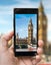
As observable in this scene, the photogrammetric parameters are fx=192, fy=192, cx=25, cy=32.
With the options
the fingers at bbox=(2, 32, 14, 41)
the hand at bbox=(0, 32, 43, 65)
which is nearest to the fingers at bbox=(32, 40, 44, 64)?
the hand at bbox=(0, 32, 43, 65)

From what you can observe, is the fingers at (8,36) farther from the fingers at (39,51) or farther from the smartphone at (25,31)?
the fingers at (39,51)

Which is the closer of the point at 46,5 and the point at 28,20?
the point at 28,20

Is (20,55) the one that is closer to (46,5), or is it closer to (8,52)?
(8,52)

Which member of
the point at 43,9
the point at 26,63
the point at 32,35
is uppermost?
the point at 43,9

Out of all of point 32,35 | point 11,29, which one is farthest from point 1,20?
point 32,35

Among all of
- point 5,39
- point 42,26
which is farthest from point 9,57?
point 42,26

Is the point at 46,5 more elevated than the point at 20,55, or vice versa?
the point at 46,5

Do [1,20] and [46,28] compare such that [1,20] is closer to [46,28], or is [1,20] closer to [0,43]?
[0,43]

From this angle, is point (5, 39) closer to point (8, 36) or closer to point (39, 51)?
point (8, 36)
